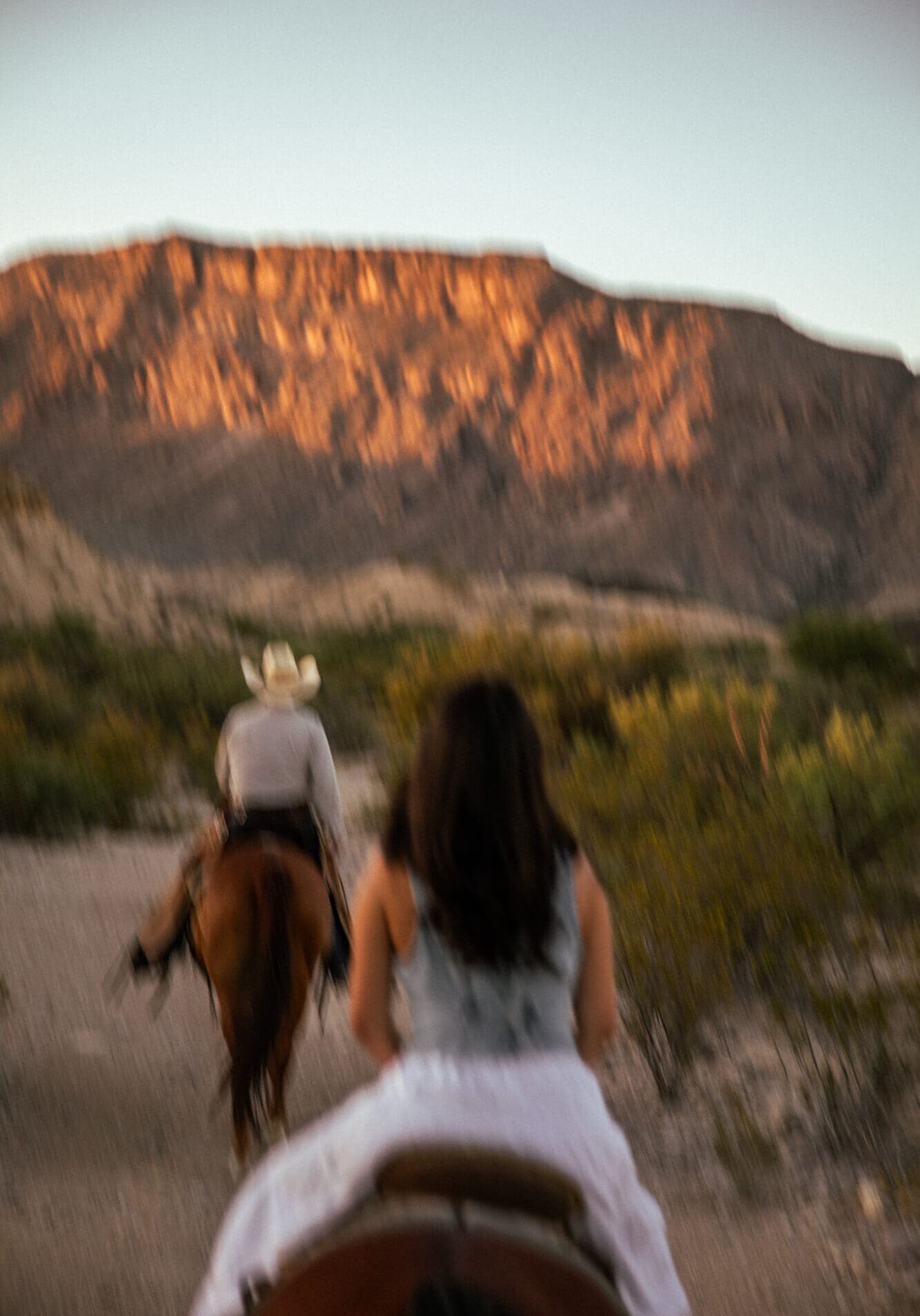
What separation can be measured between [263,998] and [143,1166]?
906 mm

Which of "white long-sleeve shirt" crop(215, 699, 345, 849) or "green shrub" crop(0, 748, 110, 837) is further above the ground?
"white long-sleeve shirt" crop(215, 699, 345, 849)

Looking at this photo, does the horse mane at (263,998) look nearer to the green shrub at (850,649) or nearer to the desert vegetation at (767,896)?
the desert vegetation at (767,896)

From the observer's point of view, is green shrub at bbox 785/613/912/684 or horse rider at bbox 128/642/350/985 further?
green shrub at bbox 785/613/912/684

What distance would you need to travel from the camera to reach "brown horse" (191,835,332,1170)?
4172 millimetres

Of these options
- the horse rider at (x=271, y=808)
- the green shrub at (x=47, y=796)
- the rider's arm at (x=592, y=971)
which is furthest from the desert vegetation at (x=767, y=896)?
the green shrub at (x=47, y=796)

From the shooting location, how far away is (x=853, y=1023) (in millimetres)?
4523

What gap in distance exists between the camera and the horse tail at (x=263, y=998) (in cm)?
416

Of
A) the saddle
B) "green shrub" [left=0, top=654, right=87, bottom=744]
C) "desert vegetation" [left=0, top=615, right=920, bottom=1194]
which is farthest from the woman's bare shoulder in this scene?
"green shrub" [left=0, top=654, right=87, bottom=744]

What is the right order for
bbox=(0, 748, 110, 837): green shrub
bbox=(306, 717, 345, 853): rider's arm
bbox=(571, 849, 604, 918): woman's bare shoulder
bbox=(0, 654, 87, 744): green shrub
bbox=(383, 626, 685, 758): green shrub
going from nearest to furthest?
bbox=(571, 849, 604, 918): woman's bare shoulder, bbox=(306, 717, 345, 853): rider's arm, bbox=(0, 748, 110, 837): green shrub, bbox=(383, 626, 685, 758): green shrub, bbox=(0, 654, 87, 744): green shrub

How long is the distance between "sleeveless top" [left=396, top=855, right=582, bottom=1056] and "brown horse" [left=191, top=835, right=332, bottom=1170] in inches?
83.8

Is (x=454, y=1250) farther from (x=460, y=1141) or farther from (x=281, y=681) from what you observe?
(x=281, y=681)

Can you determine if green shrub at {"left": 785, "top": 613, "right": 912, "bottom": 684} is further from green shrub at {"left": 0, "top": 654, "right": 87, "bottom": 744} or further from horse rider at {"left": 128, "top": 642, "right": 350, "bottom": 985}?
horse rider at {"left": 128, "top": 642, "right": 350, "bottom": 985}

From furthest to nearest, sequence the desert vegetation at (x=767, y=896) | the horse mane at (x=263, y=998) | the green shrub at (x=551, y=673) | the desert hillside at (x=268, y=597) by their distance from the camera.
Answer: the desert hillside at (x=268, y=597) → the green shrub at (x=551, y=673) → the desert vegetation at (x=767, y=896) → the horse mane at (x=263, y=998)

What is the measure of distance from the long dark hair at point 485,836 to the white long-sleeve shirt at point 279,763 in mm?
2417
